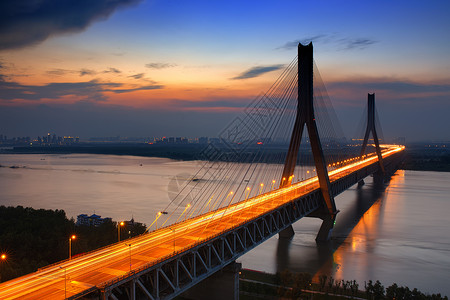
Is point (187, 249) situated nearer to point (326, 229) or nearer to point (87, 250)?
point (87, 250)

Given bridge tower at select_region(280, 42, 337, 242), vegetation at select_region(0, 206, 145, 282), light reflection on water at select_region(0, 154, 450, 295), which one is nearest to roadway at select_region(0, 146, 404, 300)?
vegetation at select_region(0, 206, 145, 282)

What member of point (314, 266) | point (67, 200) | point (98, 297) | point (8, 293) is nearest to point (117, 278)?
point (98, 297)

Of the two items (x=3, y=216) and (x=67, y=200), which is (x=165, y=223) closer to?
(x=3, y=216)

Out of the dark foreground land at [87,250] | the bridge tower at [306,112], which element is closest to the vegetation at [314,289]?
the dark foreground land at [87,250]

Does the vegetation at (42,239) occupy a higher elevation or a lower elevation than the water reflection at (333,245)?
higher

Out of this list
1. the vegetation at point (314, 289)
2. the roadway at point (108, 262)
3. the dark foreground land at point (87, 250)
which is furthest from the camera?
the dark foreground land at point (87, 250)

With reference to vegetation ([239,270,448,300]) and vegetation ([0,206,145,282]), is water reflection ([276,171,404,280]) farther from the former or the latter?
vegetation ([0,206,145,282])

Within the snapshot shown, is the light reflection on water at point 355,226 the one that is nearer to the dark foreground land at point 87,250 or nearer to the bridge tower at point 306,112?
the dark foreground land at point 87,250
